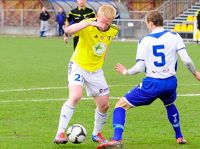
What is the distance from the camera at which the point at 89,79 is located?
1030cm

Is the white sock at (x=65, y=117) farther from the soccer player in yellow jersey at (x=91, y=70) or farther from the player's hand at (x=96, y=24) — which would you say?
the player's hand at (x=96, y=24)

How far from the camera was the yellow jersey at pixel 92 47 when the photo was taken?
33.6 ft

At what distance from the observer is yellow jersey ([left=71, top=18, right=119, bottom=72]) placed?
33.6ft

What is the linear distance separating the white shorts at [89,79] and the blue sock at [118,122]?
788 mm

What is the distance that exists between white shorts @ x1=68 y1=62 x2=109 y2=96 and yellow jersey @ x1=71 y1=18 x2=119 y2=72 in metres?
0.07

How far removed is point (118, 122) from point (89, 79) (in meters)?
1.03

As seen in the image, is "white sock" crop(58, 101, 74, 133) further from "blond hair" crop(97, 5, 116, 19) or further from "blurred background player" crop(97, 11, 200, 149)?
"blond hair" crop(97, 5, 116, 19)

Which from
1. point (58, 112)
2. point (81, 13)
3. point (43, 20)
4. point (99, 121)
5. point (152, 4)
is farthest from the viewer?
point (152, 4)

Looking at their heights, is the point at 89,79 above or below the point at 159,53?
below

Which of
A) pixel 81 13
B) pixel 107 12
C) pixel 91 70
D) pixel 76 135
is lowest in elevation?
pixel 76 135

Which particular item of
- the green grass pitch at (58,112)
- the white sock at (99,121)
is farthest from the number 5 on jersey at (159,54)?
the white sock at (99,121)

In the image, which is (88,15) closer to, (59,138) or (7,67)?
(7,67)

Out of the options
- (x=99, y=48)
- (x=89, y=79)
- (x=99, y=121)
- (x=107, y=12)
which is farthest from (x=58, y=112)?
(x=107, y=12)

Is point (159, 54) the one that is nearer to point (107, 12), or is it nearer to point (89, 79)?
point (107, 12)
